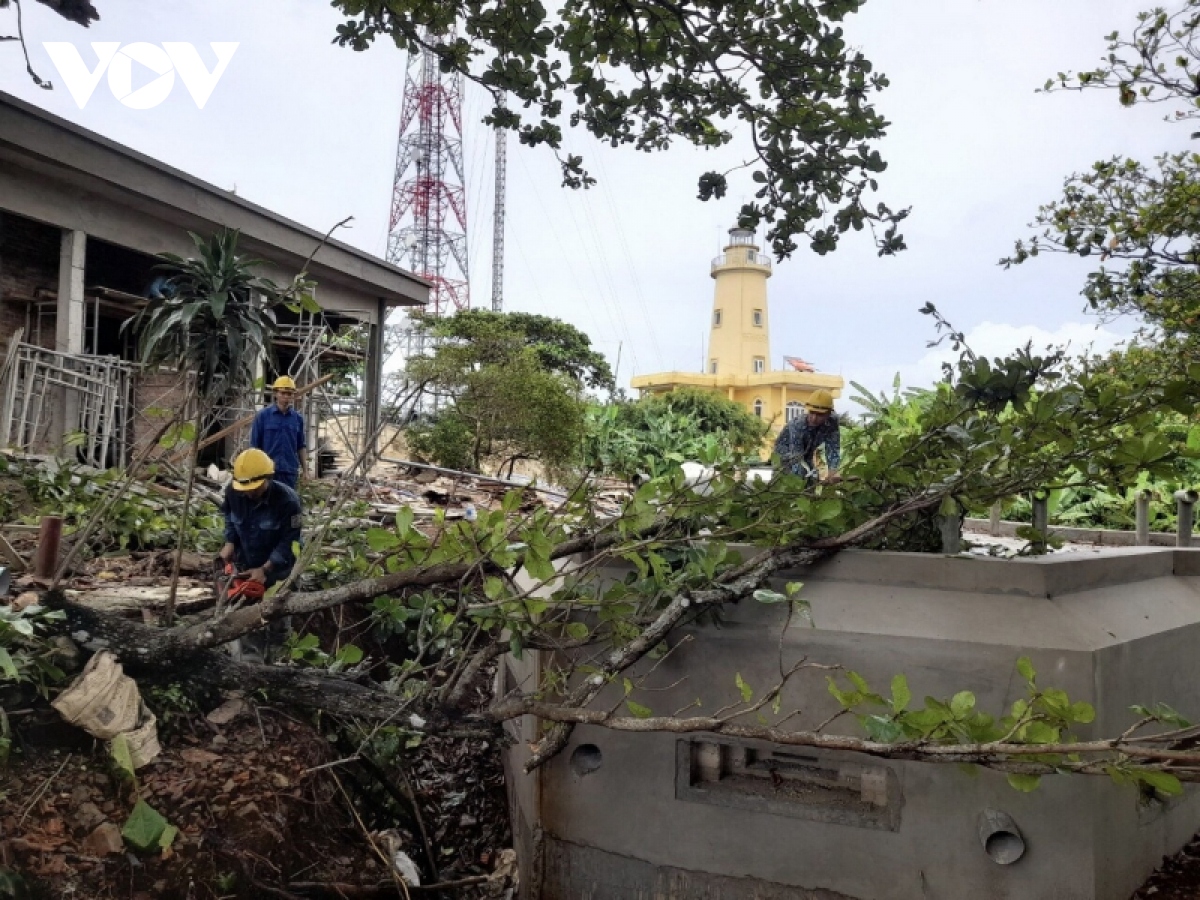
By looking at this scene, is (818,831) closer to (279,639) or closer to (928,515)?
(928,515)

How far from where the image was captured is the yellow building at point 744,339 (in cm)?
3562

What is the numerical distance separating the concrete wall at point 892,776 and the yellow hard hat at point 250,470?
2.21 metres

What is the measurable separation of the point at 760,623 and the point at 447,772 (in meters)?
2.96

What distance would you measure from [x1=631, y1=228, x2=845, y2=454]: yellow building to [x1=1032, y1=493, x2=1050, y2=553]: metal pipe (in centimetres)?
3094

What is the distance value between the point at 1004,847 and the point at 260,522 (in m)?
3.91

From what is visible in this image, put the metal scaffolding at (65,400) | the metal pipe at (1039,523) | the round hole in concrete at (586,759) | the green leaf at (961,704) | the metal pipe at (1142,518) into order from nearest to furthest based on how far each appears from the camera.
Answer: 1. the green leaf at (961,704)
2. the round hole in concrete at (586,759)
3. the metal pipe at (1039,523)
4. the metal pipe at (1142,518)
5. the metal scaffolding at (65,400)

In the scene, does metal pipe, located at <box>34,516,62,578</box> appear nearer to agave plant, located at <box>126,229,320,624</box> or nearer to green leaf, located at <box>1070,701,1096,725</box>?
agave plant, located at <box>126,229,320,624</box>

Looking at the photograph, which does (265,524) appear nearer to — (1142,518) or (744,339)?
(1142,518)

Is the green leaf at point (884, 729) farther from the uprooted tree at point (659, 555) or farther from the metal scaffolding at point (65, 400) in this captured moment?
the metal scaffolding at point (65, 400)

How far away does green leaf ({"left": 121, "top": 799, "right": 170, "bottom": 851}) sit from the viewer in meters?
3.19

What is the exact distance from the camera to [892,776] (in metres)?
3.28

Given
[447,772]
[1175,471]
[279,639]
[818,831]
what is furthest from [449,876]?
[1175,471]

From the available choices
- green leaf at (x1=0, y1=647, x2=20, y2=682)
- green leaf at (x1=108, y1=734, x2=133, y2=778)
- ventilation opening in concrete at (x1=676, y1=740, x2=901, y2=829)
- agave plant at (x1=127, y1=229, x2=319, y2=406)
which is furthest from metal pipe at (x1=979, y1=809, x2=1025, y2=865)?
agave plant at (x1=127, y1=229, x2=319, y2=406)

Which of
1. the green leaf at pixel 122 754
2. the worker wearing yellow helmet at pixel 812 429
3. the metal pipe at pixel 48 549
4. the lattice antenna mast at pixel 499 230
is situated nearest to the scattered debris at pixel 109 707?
the green leaf at pixel 122 754
